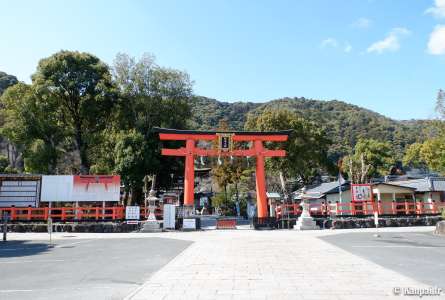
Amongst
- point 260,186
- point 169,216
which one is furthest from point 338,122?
point 169,216

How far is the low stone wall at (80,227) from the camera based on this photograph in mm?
20094

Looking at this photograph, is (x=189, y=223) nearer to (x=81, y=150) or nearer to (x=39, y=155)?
(x=81, y=150)

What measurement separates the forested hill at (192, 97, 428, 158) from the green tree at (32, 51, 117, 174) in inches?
1161

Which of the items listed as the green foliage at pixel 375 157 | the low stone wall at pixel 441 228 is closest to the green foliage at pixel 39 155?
the low stone wall at pixel 441 228

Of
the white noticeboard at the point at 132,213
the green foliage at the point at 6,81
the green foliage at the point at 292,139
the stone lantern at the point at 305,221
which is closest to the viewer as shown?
the stone lantern at the point at 305,221

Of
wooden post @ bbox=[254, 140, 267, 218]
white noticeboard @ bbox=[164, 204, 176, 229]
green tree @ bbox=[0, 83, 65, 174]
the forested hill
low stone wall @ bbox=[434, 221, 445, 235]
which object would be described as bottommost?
low stone wall @ bbox=[434, 221, 445, 235]

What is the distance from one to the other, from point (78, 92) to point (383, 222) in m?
24.8

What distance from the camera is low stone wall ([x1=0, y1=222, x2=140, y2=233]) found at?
20.1m

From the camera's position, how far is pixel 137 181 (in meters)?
26.2

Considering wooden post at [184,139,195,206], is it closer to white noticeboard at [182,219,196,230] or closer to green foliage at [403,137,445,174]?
white noticeboard at [182,219,196,230]

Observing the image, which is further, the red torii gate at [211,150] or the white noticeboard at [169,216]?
the red torii gate at [211,150]

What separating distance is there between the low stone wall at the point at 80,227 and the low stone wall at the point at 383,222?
39.9ft

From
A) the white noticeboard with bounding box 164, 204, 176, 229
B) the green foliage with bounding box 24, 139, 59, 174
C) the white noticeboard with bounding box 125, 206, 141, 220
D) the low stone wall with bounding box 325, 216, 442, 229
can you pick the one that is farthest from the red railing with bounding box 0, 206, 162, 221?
the low stone wall with bounding box 325, 216, 442, 229

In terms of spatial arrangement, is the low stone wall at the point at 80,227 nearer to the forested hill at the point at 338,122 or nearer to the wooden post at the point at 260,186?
the wooden post at the point at 260,186
